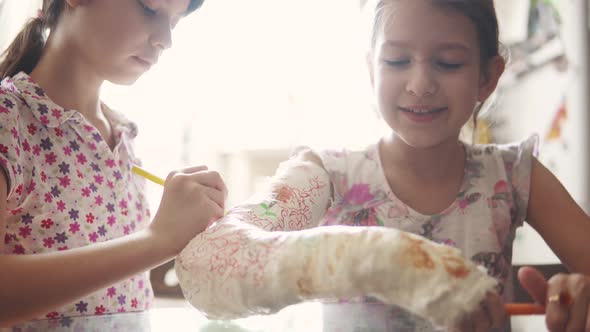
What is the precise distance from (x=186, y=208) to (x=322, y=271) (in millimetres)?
217

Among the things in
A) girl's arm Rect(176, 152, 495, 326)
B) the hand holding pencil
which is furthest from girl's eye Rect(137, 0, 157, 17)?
girl's arm Rect(176, 152, 495, 326)

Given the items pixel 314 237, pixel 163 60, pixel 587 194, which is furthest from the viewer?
pixel 163 60

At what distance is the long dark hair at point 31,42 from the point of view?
68 cm

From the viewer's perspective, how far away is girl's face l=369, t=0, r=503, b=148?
0.58 meters

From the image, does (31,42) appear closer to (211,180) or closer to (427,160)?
(211,180)

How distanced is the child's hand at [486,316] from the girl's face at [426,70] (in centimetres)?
31

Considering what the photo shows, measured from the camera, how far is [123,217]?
0.71 m

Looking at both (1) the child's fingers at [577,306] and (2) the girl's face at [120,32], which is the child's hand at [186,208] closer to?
(2) the girl's face at [120,32]

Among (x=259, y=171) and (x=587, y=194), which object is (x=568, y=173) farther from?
(x=259, y=171)

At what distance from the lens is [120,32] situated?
0.61m

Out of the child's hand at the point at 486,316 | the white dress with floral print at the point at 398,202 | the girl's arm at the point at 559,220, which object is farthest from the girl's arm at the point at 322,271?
the girl's arm at the point at 559,220

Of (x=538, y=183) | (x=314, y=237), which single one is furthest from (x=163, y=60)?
(x=314, y=237)

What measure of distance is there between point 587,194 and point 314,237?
104 centimetres

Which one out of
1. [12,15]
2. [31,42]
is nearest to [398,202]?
[31,42]
